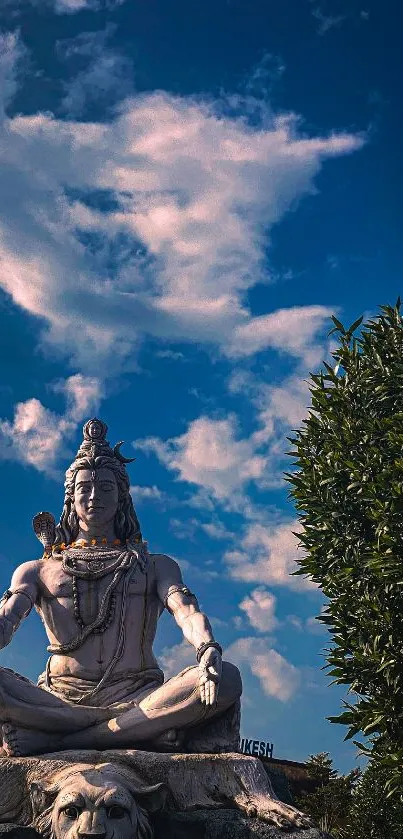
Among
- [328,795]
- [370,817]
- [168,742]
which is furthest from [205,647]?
[328,795]

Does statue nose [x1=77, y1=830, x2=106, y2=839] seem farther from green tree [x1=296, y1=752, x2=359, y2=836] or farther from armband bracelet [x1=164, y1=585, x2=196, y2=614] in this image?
green tree [x1=296, y1=752, x2=359, y2=836]

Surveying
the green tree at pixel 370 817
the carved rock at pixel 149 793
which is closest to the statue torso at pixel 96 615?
the carved rock at pixel 149 793

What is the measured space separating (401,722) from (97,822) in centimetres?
733

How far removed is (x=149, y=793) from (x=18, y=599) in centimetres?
258

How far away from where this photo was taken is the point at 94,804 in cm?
708

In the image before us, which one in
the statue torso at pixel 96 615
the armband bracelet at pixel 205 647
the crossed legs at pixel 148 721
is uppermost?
the statue torso at pixel 96 615

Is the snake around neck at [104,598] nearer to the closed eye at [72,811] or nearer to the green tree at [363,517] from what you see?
the closed eye at [72,811]

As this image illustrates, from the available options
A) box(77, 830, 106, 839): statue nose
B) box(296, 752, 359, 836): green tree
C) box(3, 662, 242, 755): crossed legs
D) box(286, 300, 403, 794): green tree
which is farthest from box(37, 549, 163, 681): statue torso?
box(296, 752, 359, 836): green tree

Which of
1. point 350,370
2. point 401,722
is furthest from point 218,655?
point 350,370

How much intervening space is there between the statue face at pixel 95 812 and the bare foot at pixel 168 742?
1.03 metres

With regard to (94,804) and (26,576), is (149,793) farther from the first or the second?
(26,576)

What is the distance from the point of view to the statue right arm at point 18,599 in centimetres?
921

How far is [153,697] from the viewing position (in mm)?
8398

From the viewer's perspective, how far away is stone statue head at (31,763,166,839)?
705 centimetres
